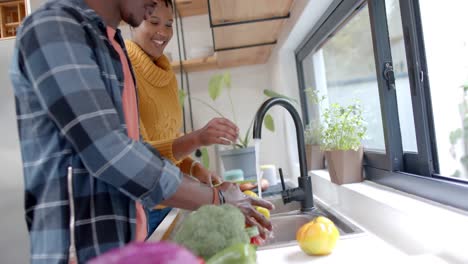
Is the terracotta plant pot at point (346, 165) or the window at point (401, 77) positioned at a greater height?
the window at point (401, 77)

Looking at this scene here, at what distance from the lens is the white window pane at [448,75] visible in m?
0.87

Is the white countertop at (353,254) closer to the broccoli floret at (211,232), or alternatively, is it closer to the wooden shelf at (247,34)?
the broccoli floret at (211,232)

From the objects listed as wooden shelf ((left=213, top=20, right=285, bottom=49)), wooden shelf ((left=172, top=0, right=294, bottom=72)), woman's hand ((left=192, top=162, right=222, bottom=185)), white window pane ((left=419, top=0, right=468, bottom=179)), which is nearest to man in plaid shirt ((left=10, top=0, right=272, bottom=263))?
white window pane ((left=419, top=0, right=468, bottom=179))

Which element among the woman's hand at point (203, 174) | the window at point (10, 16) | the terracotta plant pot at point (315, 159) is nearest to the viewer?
the woman's hand at point (203, 174)

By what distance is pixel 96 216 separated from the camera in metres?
0.69

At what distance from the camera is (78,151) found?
2.05 feet

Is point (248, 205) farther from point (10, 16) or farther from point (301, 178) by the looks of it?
point (10, 16)

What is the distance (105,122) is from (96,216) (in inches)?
7.1

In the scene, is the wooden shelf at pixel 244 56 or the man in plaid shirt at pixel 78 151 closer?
the man in plaid shirt at pixel 78 151

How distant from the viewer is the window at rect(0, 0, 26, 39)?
259 centimetres

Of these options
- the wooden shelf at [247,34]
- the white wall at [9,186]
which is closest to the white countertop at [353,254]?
the wooden shelf at [247,34]

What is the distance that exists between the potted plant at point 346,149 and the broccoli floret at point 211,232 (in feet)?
2.80

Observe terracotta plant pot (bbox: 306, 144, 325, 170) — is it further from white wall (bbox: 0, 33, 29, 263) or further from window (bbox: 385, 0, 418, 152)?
white wall (bbox: 0, 33, 29, 263)

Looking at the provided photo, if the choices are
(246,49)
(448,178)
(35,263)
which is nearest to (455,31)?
(448,178)
